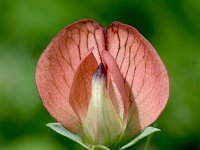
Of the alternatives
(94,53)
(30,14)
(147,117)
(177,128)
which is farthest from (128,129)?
(30,14)

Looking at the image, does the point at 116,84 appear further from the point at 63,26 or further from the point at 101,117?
the point at 63,26

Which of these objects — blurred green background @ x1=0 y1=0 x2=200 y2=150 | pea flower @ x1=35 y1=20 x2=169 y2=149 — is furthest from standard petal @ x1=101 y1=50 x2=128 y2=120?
blurred green background @ x1=0 y1=0 x2=200 y2=150

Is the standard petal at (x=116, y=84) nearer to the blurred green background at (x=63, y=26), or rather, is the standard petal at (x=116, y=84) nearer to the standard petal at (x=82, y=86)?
the standard petal at (x=82, y=86)

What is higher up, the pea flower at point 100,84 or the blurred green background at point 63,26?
the pea flower at point 100,84

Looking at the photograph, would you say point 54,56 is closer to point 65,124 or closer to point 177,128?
point 65,124

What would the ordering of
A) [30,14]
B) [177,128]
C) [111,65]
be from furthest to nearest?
[30,14], [177,128], [111,65]

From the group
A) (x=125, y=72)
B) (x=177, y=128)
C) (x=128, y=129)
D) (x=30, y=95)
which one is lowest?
(x=177, y=128)

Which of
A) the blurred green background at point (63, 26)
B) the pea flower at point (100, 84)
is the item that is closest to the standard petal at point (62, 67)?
the pea flower at point (100, 84)

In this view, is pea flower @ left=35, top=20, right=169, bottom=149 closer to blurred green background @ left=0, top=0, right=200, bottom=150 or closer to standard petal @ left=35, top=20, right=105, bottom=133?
standard petal @ left=35, top=20, right=105, bottom=133
